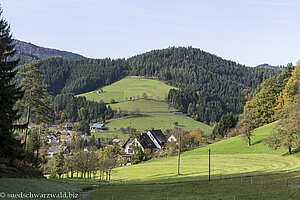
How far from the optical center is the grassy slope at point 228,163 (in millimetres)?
50062

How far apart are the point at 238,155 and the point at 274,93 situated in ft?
109

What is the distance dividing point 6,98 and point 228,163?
4504 centimetres

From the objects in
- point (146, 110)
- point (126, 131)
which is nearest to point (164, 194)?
point (126, 131)

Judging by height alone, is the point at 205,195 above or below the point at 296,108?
below

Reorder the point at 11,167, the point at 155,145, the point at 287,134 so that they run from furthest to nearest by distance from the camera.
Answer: the point at 155,145 → the point at 287,134 → the point at 11,167

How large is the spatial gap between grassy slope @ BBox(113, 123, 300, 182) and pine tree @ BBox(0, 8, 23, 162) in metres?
26.0

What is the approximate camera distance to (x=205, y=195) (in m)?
30.8

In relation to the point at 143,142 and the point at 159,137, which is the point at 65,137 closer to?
the point at 159,137

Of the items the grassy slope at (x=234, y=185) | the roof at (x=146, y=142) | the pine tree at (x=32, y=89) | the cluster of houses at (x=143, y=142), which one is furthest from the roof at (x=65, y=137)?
the pine tree at (x=32, y=89)

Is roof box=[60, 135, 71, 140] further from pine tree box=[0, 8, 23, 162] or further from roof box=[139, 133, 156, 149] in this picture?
pine tree box=[0, 8, 23, 162]

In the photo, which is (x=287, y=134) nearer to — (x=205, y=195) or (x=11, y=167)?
(x=205, y=195)

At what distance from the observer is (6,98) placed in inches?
1251

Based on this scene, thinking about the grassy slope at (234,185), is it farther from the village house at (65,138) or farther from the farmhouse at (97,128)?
the farmhouse at (97,128)

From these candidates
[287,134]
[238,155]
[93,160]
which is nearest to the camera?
[287,134]
